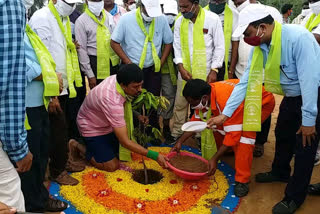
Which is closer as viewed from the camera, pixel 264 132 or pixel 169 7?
pixel 264 132

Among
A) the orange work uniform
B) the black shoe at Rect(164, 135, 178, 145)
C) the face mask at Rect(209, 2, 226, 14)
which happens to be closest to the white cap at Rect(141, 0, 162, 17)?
the face mask at Rect(209, 2, 226, 14)

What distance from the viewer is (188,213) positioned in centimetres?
283

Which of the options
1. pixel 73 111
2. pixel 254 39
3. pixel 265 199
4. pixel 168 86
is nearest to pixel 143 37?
pixel 168 86

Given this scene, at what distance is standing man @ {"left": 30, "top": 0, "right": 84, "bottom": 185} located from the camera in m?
3.03

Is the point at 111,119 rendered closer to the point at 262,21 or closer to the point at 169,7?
the point at 262,21

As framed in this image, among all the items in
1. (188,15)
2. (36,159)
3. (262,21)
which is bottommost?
(36,159)

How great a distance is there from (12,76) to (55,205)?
1.79 m

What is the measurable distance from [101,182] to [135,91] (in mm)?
1008

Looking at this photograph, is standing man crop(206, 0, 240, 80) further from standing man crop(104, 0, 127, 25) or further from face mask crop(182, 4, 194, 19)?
standing man crop(104, 0, 127, 25)

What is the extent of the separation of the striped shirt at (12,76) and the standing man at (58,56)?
141cm

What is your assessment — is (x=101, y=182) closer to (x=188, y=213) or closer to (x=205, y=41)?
(x=188, y=213)

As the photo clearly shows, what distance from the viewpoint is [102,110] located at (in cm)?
330

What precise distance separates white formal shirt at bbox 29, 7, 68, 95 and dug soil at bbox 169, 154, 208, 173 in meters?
1.38

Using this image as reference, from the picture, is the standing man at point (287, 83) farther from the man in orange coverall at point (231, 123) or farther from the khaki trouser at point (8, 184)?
the khaki trouser at point (8, 184)
